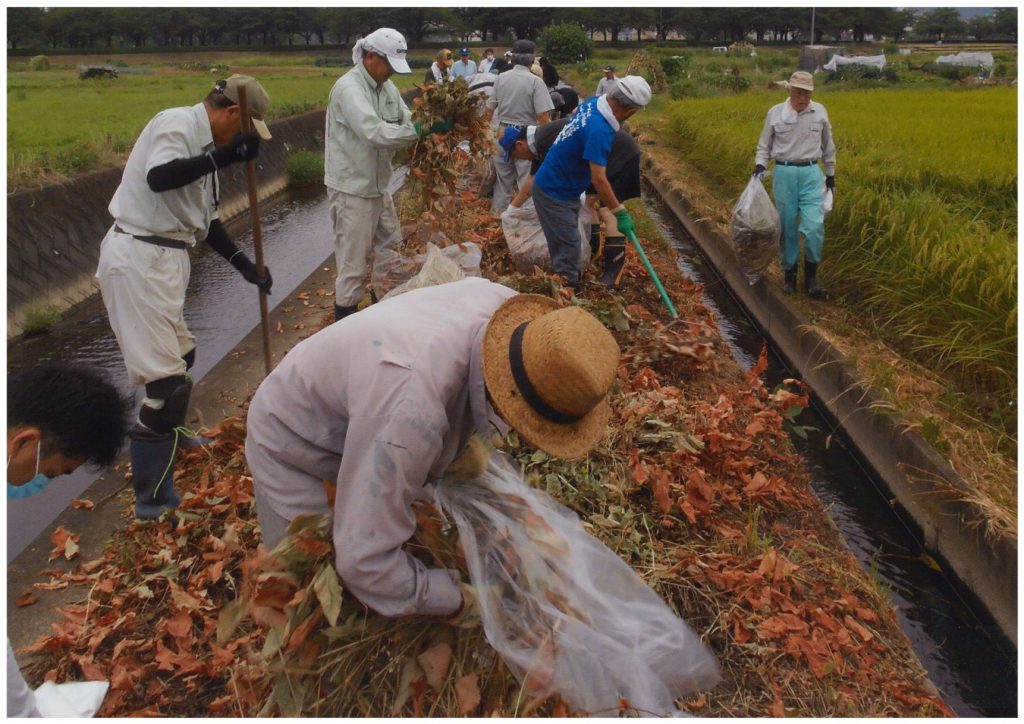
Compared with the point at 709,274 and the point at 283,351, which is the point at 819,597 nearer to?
the point at 283,351

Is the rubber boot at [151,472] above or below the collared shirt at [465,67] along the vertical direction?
below

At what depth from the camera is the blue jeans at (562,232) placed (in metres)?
5.49

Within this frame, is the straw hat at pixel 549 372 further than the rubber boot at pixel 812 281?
No

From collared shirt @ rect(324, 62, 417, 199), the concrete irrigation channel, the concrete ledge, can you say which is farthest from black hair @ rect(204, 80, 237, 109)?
the concrete ledge

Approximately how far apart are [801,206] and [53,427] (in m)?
5.49

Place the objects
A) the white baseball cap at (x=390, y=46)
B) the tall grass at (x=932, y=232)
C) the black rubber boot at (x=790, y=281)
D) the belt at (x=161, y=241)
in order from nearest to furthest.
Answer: the belt at (x=161, y=241) < the white baseball cap at (x=390, y=46) < the tall grass at (x=932, y=232) < the black rubber boot at (x=790, y=281)

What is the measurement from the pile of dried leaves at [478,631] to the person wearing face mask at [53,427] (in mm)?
489

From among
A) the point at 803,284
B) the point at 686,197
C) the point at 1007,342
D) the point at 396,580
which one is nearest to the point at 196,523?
the point at 396,580

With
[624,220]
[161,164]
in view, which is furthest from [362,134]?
[624,220]

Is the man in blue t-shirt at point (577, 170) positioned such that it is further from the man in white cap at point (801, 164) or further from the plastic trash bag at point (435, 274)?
the plastic trash bag at point (435, 274)

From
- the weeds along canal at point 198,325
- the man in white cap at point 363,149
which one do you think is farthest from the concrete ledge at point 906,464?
the weeds along canal at point 198,325

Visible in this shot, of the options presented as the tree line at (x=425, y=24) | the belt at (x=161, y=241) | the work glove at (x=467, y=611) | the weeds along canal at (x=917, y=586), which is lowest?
the weeds along canal at (x=917, y=586)

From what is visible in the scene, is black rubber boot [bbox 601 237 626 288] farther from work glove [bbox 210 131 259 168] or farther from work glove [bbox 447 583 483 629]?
work glove [bbox 447 583 483 629]

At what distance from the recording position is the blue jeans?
5.49 metres
